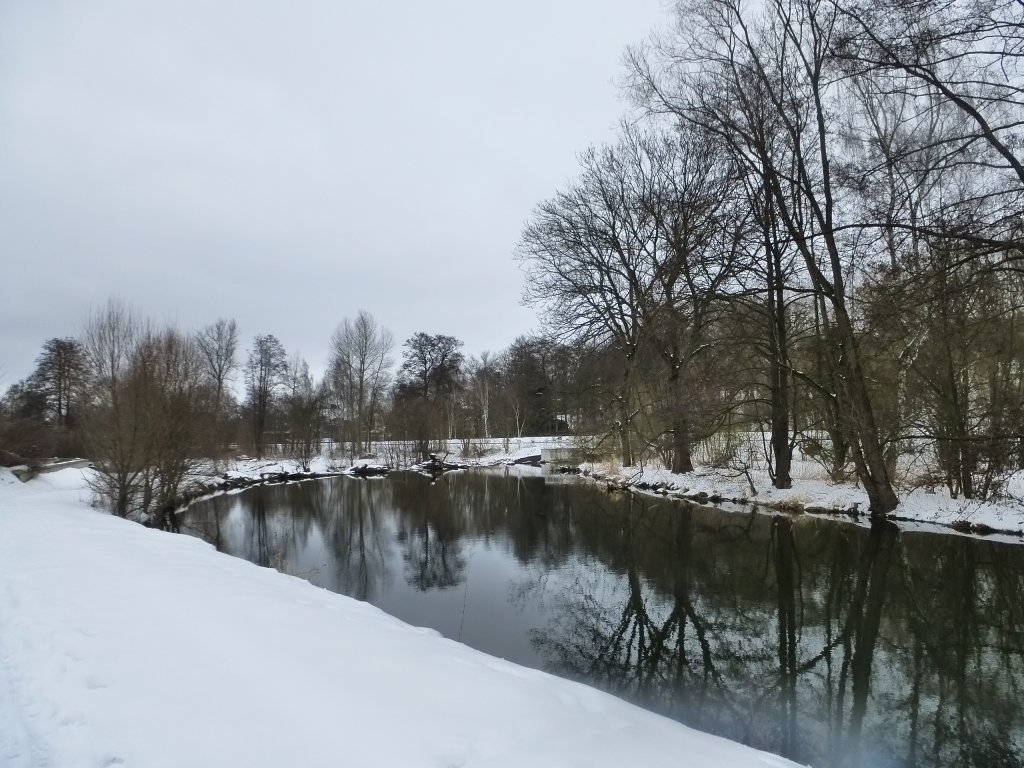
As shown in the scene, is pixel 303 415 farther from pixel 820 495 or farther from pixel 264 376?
pixel 820 495

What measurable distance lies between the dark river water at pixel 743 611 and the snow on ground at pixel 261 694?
1896 mm

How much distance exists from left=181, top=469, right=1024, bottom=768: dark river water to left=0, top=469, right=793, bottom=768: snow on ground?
74.7 inches

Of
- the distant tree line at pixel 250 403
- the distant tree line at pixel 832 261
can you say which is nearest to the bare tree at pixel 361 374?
the distant tree line at pixel 250 403

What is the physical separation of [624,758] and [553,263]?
2285 cm

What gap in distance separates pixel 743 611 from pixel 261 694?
23.7 feet

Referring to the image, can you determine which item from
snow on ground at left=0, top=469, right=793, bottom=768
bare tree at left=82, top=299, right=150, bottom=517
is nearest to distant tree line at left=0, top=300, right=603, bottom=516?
bare tree at left=82, top=299, right=150, bottom=517

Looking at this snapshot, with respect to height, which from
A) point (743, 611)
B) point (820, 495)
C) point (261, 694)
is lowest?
point (743, 611)

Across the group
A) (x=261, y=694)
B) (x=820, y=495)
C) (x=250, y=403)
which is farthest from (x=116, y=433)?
(x=250, y=403)

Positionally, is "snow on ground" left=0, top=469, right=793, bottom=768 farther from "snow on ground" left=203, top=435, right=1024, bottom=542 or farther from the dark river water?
"snow on ground" left=203, top=435, right=1024, bottom=542

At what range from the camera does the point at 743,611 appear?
830cm

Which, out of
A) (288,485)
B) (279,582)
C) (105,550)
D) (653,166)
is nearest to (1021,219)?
(279,582)

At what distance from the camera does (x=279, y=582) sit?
23.6ft

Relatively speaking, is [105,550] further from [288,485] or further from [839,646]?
[288,485]

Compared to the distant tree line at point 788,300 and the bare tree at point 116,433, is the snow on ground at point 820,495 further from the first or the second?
the bare tree at point 116,433
